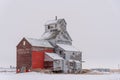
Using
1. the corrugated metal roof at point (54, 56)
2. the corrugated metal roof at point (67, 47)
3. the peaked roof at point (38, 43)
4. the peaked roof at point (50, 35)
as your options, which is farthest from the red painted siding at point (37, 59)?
the peaked roof at point (50, 35)

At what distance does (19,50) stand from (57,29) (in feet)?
31.0

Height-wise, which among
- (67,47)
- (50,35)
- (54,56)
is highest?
(50,35)

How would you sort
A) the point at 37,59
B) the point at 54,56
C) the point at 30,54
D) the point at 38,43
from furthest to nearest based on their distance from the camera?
1. the point at 54,56
2. the point at 38,43
3. the point at 37,59
4. the point at 30,54

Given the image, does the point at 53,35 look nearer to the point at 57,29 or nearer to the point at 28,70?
the point at 57,29

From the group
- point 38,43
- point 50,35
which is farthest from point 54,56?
point 50,35

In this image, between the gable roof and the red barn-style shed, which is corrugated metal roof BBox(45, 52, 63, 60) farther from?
the gable roof

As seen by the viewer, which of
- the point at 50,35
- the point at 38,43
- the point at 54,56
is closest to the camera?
the point at 38,43

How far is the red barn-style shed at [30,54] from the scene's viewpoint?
47750mm

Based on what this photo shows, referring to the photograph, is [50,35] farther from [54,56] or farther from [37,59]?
[37,59]

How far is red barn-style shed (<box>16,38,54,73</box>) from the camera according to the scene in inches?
1880

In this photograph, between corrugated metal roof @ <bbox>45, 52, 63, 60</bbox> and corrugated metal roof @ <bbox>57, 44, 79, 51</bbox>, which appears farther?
corrugated metal roof @ <bbox>57, 44, 79, 51</bbox>

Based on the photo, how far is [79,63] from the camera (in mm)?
54562

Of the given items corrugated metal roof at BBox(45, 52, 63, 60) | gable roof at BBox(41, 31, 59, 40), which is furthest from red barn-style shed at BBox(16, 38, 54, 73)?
gable roof at BBox(41, 31, 59, 40)

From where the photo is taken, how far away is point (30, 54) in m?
47.8
